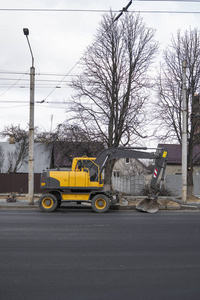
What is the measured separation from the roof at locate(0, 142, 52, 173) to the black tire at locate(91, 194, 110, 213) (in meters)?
24.6

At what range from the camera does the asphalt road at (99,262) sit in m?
5.83

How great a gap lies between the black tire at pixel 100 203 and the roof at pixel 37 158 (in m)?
24.6

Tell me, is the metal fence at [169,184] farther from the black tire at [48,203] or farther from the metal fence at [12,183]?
the black tire at [48,203]

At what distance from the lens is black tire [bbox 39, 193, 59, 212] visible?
18.1m

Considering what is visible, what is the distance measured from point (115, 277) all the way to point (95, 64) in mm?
20493

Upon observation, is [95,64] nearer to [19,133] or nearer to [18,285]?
[18,285]

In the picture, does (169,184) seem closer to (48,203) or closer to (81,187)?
(81,187)

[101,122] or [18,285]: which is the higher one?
[101,122]

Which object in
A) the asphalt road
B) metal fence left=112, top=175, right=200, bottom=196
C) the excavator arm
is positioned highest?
the excavator arm

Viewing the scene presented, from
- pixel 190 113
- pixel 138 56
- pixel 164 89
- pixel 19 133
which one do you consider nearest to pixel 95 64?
pixel 138 56

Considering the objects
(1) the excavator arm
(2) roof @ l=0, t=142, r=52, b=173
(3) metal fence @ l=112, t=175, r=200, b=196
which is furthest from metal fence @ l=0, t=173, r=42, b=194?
(1) the excavator arm

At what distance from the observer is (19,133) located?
214ft

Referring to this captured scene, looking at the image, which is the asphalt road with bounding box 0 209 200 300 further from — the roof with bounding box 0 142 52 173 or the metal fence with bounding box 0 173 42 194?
the roof with bounding box 0 142 52 173

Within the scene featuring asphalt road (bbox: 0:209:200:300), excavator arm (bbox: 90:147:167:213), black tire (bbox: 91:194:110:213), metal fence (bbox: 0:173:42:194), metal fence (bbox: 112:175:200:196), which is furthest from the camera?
metal fence (bbox: 0:173:42:194)
